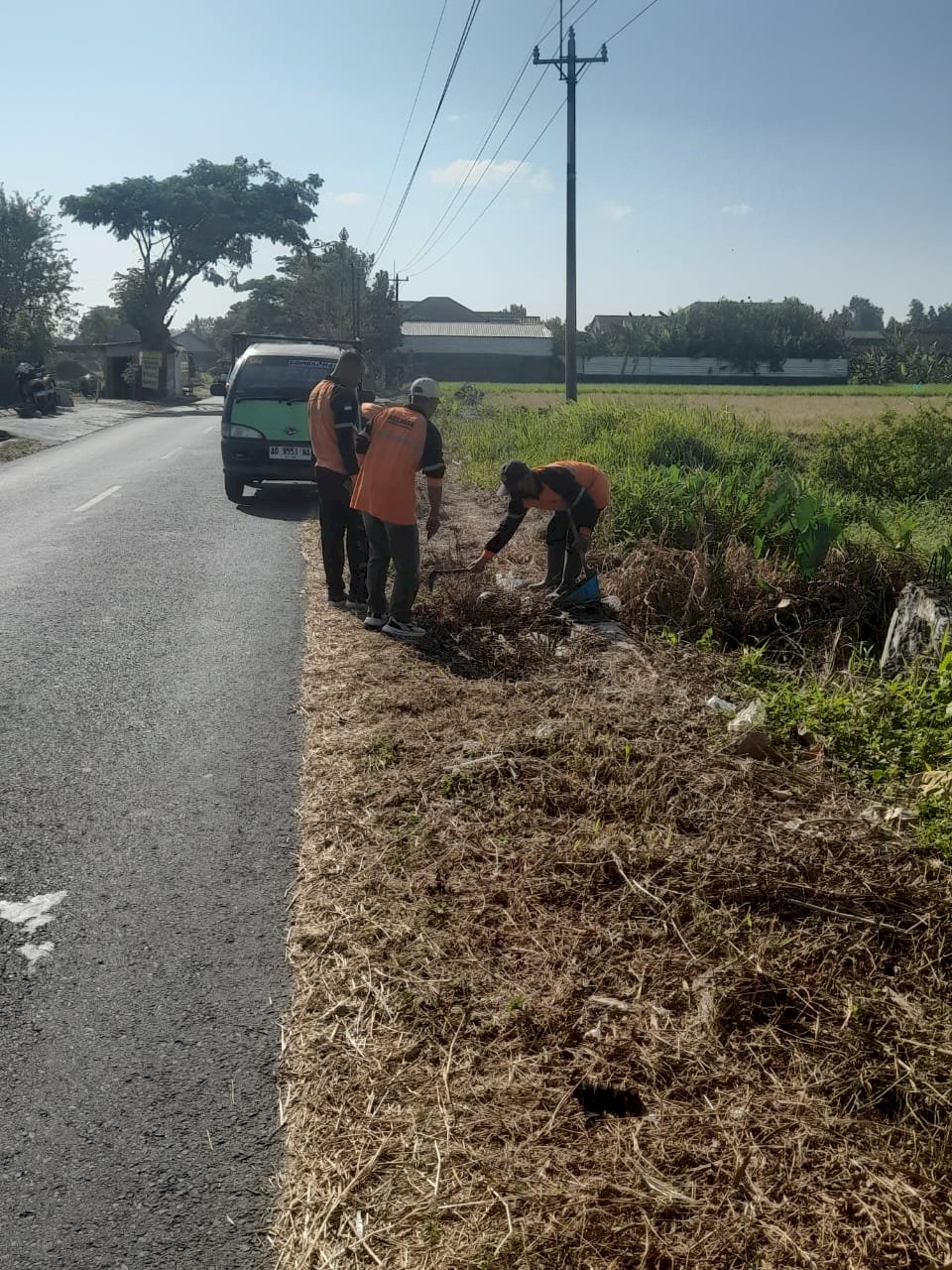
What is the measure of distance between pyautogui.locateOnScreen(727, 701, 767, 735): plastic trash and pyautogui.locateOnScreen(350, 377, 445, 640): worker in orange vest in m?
2.73

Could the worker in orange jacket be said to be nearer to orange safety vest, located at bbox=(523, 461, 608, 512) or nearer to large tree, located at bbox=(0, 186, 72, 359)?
orange safety vest, located at bbox=(523, 461, 608, 512)

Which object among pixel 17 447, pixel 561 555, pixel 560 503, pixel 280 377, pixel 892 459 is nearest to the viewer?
pixel 560 503

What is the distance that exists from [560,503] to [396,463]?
1271 mm

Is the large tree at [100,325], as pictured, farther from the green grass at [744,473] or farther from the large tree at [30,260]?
the green grass at [744,473]

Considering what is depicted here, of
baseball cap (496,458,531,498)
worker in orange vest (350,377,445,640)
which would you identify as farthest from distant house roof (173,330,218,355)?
baseball cap (496,458,531,498)

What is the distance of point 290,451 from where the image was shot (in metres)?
13.3

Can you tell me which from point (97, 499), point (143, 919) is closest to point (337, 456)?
point (143, 919)

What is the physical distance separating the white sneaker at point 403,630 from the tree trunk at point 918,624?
300 cm

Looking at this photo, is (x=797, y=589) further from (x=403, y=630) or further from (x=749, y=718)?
(x=403, y=630)

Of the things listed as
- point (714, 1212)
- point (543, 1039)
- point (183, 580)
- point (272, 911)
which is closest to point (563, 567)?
point (183, 580)

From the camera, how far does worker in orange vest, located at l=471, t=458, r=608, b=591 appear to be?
7320 mm

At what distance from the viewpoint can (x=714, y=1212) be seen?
224cm

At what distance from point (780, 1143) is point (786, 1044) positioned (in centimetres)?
39

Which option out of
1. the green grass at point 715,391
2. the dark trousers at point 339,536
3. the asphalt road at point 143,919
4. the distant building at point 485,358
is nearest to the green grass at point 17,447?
the asphalt road at point 143,919
